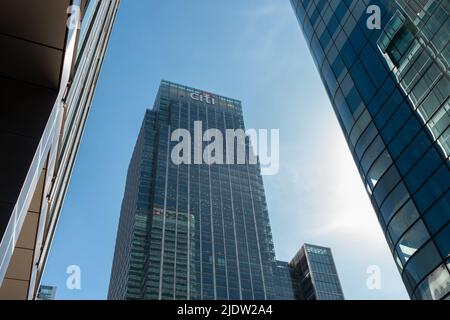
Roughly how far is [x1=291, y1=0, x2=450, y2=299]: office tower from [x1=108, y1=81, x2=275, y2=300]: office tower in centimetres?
10870

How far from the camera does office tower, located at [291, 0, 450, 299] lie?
58.6 feet

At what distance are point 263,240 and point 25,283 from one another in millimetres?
145289

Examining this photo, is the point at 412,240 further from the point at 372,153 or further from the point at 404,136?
the point at 372,153

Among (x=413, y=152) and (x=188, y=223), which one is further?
(x=188, y=223)

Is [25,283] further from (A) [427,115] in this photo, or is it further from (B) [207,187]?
(B) [207,187]

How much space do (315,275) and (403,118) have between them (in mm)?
145191

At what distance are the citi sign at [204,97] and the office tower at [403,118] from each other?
16630 centimetres

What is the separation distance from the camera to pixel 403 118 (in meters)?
20.8

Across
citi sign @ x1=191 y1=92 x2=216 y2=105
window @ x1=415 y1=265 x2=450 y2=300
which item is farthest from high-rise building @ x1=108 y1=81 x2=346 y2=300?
window @ x1=415 y1=265 x2=450 y2=300

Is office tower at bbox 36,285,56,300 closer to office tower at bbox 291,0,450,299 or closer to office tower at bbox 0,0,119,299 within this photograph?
office tower at bbox 291,0,450,299

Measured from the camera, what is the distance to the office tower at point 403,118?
17859 millimetres

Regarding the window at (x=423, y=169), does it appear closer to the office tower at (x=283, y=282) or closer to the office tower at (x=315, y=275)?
the office tower at (x=283, y=282)

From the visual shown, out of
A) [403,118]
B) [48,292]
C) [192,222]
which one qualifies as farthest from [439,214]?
[48,292]

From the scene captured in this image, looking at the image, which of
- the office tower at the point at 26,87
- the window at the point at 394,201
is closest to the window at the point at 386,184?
the window at the point at 394,201
